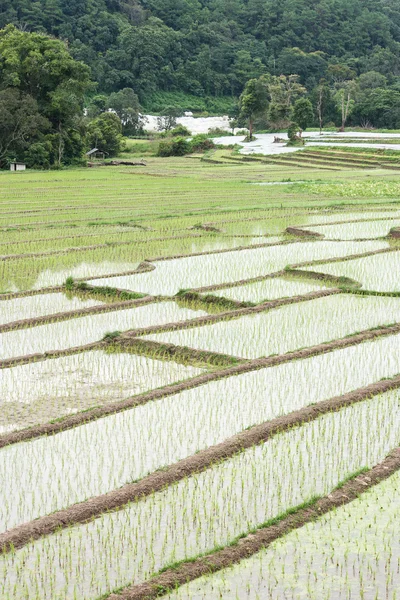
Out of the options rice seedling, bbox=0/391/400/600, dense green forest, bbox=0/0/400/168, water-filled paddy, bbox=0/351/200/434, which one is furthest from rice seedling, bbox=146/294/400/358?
dense green forest, bbox=0/0/400/168

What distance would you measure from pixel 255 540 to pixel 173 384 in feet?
7.89

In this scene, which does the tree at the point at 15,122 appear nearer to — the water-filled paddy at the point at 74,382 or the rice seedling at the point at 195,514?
the water-filled paddy at the point at 74,382

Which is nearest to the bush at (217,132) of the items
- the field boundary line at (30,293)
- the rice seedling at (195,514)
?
the field boundary line at (30,293)

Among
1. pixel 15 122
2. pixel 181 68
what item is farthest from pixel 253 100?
pixel 181 68

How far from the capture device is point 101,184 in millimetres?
22328

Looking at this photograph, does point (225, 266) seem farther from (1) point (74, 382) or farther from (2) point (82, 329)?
(1) point (74, 382)

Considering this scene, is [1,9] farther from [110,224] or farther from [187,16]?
[110,224]

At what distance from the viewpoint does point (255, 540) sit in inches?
145

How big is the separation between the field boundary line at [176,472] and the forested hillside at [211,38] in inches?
2125

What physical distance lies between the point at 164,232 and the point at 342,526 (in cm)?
1034

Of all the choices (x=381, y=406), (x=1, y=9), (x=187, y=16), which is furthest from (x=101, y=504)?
(x=187, y=16)

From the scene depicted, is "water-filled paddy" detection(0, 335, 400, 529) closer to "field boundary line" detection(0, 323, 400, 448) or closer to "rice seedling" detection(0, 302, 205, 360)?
"field boundary line" detection(0, 323, 400, 448)

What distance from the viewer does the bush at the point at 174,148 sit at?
123ft

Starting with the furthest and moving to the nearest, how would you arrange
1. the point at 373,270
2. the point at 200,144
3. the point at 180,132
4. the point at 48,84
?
1. the point at 180,132
2. the point at 200,144
3. the point at 48,84
4. the point at 373,270
